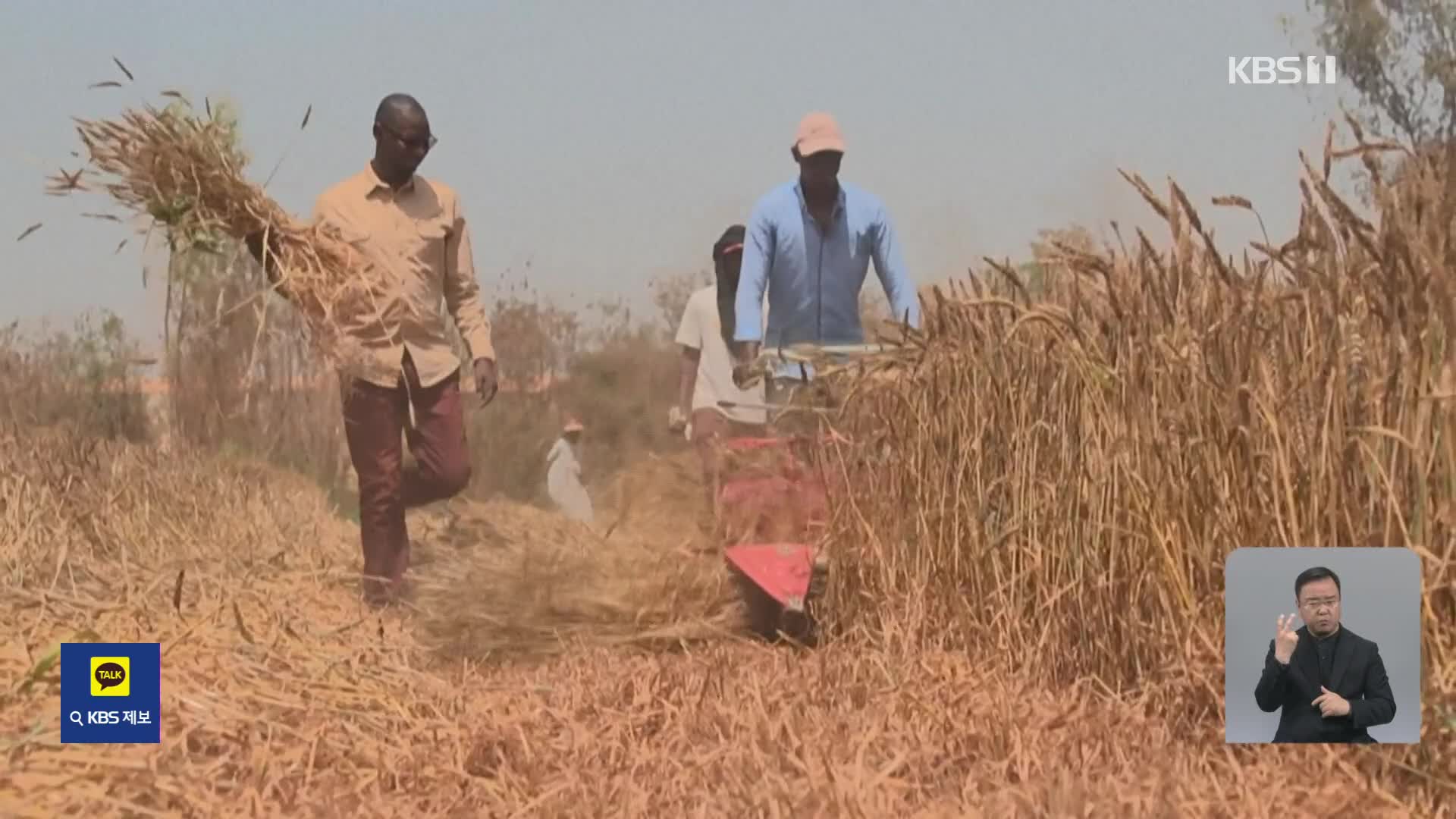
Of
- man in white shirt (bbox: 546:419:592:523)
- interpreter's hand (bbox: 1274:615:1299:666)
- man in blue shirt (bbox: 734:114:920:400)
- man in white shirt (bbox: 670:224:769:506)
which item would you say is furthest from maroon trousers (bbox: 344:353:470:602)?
interpreter's hand (bbox: 1274:615:1299:666)

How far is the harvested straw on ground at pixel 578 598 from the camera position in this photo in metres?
3.51

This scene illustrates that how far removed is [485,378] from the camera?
4484 millimetres

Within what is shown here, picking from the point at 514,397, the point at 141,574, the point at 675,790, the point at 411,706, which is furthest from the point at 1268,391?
the point at 514,397

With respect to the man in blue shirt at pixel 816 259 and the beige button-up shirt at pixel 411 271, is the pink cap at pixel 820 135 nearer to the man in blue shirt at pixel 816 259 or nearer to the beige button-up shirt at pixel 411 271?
the man in blue shirt at pixel 816 259

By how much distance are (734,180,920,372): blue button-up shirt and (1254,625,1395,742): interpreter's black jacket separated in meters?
2.07

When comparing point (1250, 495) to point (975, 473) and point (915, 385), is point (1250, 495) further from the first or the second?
point (915, 385)

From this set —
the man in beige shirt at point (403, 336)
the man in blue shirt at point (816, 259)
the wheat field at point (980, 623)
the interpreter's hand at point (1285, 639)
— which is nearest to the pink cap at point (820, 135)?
the man in blue shirt at point (816, 259)

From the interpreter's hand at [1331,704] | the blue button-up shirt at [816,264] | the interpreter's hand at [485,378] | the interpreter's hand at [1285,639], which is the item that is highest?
the blue button-up shirt at [816,264]

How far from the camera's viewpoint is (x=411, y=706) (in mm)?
2891

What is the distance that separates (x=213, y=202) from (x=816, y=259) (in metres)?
1.74

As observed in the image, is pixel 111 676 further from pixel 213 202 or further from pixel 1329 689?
pixel 1329 689

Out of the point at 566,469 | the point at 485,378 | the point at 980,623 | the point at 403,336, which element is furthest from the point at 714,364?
the point at 980,623

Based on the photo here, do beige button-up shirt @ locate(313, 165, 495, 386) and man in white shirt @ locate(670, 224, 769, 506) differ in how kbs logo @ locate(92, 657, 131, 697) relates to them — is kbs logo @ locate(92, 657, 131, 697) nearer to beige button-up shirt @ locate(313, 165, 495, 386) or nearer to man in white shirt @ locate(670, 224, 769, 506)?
beige button-up shirt @ locate(313, 165, 495, 386)

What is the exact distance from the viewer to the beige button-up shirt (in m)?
4.16
